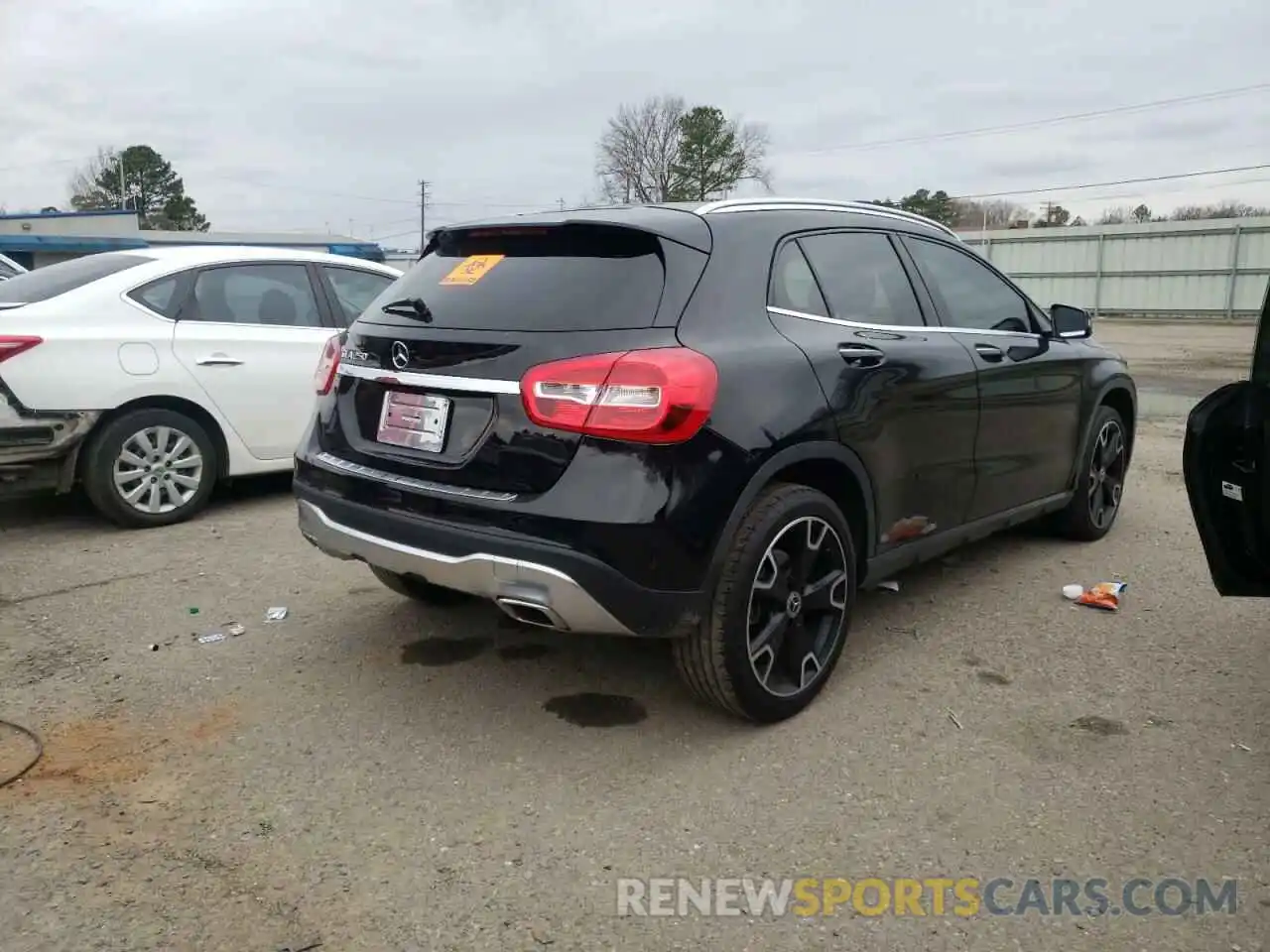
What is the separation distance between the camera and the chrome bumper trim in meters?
2.80

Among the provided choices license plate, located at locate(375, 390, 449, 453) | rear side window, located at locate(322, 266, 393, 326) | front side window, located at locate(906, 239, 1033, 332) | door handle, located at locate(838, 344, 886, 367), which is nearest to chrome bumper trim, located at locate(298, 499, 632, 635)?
license plate, located at locate(375, 390, 449, 453)

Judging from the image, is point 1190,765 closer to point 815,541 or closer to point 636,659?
point 815,541

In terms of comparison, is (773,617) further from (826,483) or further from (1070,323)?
(1070,323)

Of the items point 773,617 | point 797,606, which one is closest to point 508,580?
point 773,617

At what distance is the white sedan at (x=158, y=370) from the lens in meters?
5.13

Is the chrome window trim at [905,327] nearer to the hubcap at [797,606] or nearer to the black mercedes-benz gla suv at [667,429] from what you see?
the black mercedes-benz gla suv at [667,429]

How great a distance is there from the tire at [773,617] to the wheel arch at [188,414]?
3.80 m

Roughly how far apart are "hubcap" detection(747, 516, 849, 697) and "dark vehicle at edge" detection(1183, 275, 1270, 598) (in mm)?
→ 1139

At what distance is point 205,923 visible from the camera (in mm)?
2303

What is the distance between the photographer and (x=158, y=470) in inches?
220

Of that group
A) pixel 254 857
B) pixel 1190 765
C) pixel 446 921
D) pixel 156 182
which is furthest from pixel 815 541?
pixel 156 182

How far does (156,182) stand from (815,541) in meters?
86.2

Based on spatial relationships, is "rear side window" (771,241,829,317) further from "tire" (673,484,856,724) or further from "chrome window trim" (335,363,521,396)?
"chrome window trim" (335,363,521,396)

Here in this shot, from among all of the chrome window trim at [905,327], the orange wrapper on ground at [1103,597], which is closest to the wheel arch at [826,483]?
the chrome window trim at [905,327]
